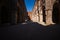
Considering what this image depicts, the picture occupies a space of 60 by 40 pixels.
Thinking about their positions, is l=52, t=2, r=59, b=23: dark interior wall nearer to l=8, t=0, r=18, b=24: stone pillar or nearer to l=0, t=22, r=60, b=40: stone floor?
l=8, t=0, r=18, b=24: stone pillar

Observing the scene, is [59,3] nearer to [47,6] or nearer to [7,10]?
[47,6]

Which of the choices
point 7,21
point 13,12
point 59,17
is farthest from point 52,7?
point 7,21

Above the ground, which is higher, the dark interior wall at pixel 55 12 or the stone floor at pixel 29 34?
the dark interior wall at pixel 55 12

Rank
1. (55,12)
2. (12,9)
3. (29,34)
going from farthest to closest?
1. (55,12)
2. (12,9)
3. (29,34)

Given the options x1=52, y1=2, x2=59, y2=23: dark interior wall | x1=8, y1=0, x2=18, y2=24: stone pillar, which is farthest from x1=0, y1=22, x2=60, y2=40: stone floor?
x1=52, y1=2, x2=59, y2=23: dark interior wall

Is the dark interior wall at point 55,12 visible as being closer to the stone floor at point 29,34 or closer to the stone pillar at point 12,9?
the stone pillar at point 12,9

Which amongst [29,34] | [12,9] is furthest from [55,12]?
[29,34]

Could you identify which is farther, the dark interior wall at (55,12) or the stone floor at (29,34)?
the dark interior wall at (55,12)

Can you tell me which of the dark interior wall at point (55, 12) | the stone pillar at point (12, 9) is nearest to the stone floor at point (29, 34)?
the stone pillar at point (12, 9)

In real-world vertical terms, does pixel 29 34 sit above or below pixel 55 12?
below

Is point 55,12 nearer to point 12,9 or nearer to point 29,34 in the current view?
point 12,9

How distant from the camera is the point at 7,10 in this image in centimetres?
1390

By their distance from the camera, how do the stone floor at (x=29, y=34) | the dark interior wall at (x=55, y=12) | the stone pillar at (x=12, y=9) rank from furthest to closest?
the dark interior wall at (x=55, y=12), the stone pillar at (x=12, y=9), the stone floor at (x=29, y=34)

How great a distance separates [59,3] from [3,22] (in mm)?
8492
